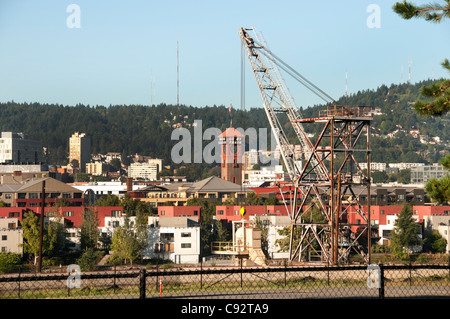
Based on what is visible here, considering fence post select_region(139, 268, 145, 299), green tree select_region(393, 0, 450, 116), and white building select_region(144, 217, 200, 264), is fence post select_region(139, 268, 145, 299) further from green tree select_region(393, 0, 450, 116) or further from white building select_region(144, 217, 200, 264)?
white building select_region(144, 217, 200, 264)

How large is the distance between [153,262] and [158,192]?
163ft

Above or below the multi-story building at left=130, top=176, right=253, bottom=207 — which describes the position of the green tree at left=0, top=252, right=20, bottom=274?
below

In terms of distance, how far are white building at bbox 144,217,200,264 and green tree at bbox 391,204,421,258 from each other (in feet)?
53.8

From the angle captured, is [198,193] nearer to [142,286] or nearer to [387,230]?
[387,230]

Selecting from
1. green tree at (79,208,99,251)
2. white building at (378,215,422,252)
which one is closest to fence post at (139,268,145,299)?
green tree at (79,208,99,251)

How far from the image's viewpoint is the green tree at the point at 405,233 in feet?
196

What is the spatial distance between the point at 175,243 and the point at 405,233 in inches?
790

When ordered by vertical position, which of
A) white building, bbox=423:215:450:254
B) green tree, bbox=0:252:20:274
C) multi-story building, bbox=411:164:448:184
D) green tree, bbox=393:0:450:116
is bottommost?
green tree, bbox=0:252:20:274

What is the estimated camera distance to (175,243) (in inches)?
2178

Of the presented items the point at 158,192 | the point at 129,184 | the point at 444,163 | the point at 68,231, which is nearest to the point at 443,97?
the point at 444,163

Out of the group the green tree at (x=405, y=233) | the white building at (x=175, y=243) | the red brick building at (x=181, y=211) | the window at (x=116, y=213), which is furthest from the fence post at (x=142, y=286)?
the window at (x=116, y=213)

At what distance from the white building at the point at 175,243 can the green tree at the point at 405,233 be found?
53.8 ft

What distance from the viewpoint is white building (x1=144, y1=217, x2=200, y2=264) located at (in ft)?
180
